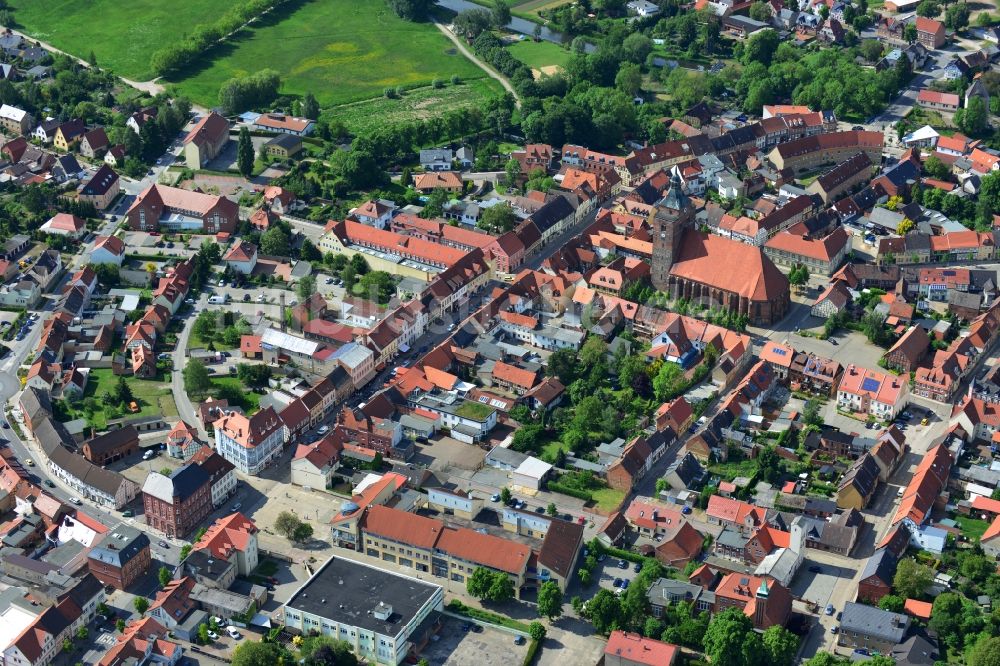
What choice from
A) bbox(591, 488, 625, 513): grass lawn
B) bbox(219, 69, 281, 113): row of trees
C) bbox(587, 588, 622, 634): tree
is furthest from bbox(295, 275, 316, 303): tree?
bbox(219, 69, 281, 113): row of trees

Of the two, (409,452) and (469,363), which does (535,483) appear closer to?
(409,452)

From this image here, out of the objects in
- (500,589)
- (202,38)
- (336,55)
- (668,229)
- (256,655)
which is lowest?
(336,55)

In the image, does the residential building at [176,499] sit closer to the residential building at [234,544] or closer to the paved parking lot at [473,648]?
the residential building at [234,544]

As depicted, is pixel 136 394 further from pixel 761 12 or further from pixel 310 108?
pixel 761 12

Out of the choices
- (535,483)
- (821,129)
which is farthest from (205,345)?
(821,129)

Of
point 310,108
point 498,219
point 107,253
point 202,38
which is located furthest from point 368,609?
point 202,38
